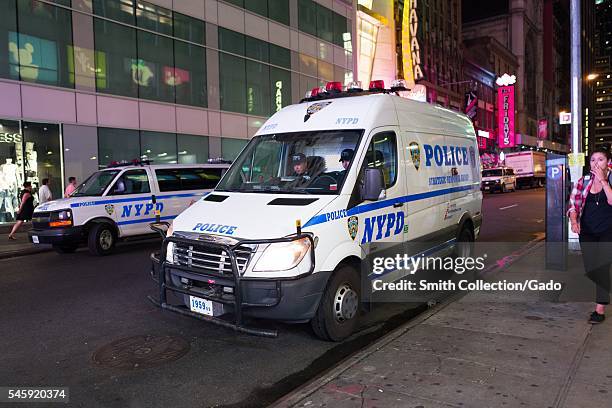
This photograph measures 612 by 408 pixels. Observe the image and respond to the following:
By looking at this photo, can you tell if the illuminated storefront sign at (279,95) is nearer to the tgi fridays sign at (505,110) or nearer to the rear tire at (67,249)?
the rear tire at (67,249)

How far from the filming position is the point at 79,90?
18.2 metres

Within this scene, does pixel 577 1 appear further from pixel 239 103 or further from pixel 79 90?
pixel 239 103

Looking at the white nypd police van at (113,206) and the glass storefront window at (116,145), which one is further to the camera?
the glass storefront window at (116,145)

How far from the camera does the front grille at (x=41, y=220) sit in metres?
10.4

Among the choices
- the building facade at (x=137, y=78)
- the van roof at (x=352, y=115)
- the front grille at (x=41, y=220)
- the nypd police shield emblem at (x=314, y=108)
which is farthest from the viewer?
the building facade at (x=137, y=78)

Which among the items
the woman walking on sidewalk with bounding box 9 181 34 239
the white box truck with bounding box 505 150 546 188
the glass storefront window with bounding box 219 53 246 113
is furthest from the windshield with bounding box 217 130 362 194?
the white box truck with bounding box 505 150 546 188

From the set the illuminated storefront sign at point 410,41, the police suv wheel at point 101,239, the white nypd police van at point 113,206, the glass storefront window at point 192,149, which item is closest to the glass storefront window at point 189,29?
the glass storefront window at point 192,149

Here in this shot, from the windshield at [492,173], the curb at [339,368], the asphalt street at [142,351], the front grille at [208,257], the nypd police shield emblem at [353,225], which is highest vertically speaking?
the windshield at [492,173]

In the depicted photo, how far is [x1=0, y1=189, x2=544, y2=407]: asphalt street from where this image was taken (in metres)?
3.88

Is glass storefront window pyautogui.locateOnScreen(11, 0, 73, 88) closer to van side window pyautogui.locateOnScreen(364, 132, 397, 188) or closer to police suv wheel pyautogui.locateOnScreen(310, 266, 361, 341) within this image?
van side window pyautogui.locateOnScreen(364, 132, 397, 188)

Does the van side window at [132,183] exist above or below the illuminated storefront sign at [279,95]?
Answer: below

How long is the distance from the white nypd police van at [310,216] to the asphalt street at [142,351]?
368mm

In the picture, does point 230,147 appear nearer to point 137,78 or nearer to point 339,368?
point 137,78

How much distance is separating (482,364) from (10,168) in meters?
17.6
